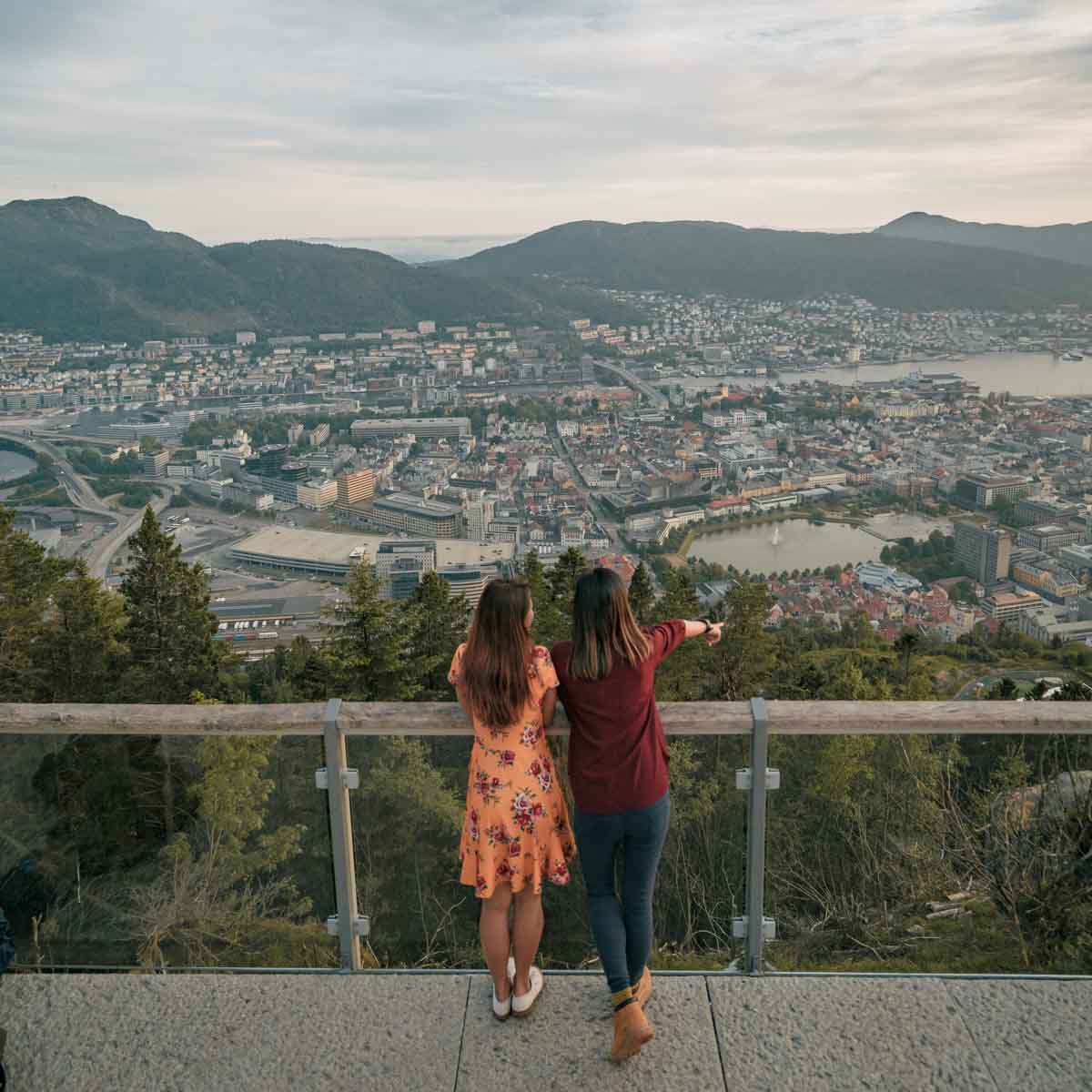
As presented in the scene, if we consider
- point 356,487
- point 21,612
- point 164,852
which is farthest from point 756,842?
point 356,487

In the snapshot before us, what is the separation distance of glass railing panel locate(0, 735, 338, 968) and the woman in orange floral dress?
44 cm

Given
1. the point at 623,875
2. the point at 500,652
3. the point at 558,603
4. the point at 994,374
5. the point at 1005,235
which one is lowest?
the point at 994,374

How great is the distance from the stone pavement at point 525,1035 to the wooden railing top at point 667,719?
0.57m

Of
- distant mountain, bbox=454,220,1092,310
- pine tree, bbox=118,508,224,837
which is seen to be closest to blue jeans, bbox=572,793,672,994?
pine tree, bbox=118,508,224,837

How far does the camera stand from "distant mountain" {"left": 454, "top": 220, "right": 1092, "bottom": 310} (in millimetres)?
79000

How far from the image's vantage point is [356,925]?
7.53 feet

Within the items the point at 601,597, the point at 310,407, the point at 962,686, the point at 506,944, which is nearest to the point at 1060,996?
the point at 506,944

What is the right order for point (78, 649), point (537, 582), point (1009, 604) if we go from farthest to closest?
point (1009, 604), point (537, 582), point (78, 649)

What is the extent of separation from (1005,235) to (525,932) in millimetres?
97556

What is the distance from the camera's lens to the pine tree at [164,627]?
15.6m

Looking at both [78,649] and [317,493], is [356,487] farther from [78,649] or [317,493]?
[78,649]

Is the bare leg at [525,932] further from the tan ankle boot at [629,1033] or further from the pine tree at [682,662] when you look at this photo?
the pine tree at [682,662]

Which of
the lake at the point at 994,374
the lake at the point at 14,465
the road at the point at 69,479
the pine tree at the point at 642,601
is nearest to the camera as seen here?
the pine tree at the point at 642,601

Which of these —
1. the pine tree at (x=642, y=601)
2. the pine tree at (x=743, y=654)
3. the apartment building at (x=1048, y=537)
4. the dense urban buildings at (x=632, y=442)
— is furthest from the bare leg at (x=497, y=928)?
the apartment building at (x=1048, y=537)
